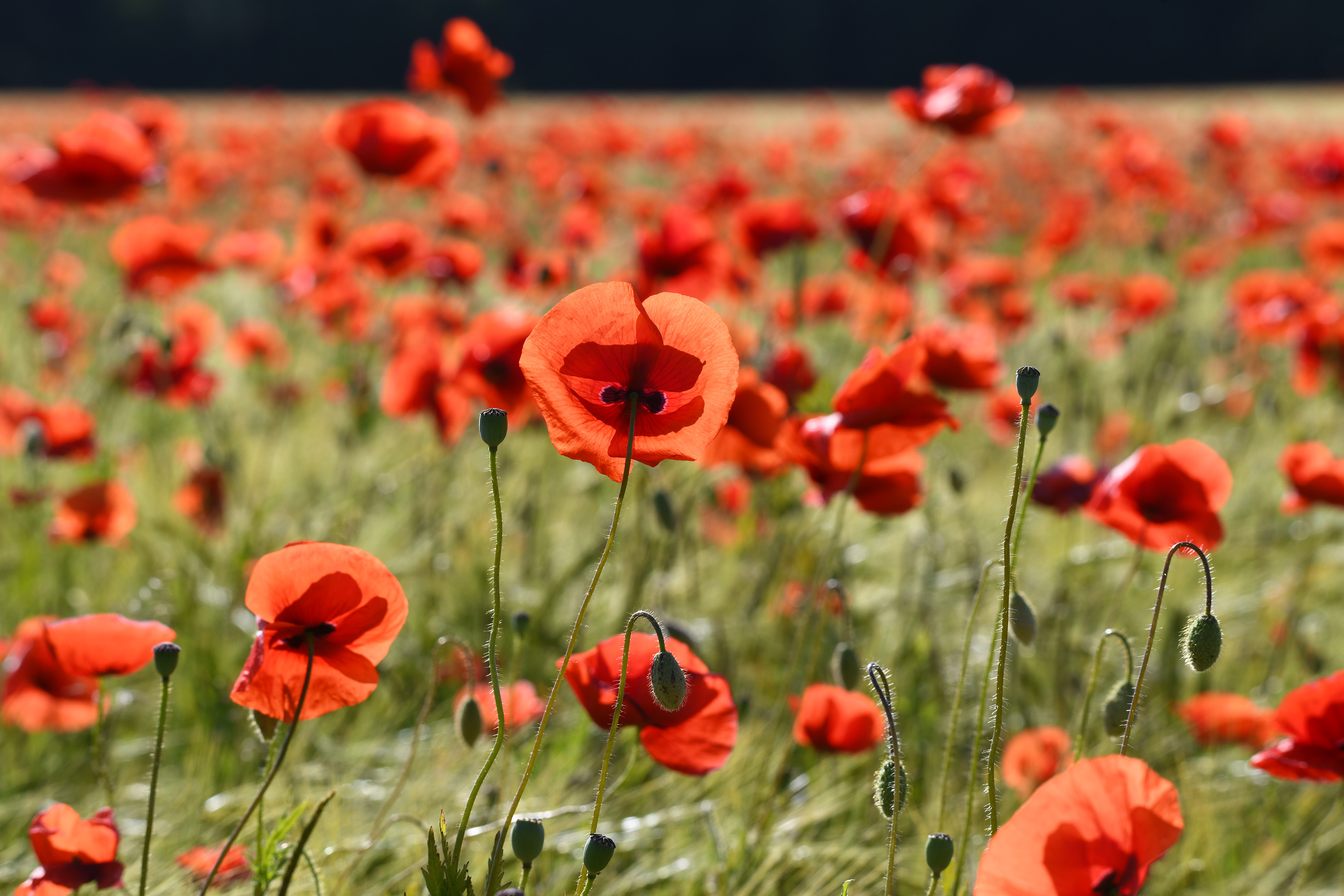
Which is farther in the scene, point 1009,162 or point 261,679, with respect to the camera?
point 1009,162

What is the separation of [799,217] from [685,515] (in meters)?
0.98

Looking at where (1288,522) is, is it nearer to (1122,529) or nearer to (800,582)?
(800,582)

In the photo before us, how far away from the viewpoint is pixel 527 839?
0.70 m

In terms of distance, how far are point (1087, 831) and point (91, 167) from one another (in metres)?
1.89

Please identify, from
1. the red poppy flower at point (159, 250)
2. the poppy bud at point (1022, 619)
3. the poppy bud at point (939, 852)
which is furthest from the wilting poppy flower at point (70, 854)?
the red poppy flower at point (159, 250)

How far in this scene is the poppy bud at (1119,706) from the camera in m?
0.90

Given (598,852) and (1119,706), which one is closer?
(598,852)

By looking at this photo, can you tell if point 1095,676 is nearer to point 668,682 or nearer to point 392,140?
point 668,682

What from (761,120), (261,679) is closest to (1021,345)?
(261,679)

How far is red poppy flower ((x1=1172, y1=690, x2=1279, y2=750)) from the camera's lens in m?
1.36

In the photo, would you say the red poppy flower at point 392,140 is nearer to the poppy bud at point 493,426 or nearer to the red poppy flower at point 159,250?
the red poppy flower at point 159,250

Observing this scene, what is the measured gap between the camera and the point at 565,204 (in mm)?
5008

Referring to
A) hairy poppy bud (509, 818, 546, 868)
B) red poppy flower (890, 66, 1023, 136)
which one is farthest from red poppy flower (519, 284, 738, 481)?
red poppy flower (890, 66, 1023, 136)

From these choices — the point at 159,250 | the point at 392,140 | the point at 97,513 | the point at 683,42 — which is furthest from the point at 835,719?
the point at 683,42
